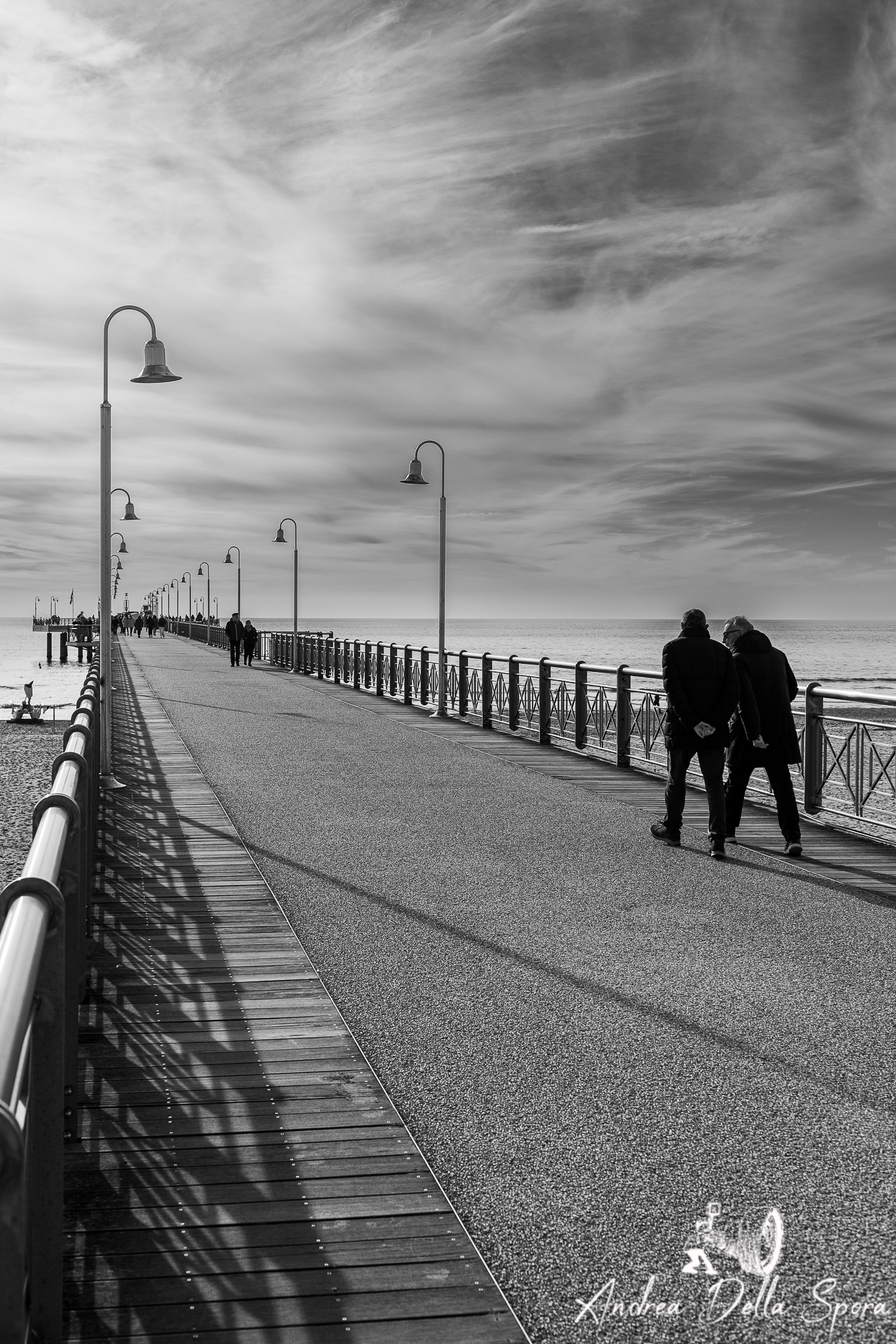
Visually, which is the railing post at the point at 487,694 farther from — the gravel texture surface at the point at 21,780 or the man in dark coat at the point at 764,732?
the man in dark coat at the point at 764,732

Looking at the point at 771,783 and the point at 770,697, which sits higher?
the point at 770,697

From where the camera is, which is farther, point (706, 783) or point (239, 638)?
point (239, 638)

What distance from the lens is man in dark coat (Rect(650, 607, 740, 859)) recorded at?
904cm

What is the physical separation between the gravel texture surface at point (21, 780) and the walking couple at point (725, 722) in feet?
15.6

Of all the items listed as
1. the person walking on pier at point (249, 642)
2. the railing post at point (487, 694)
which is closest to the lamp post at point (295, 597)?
the person walking on pier at point (249, 642)

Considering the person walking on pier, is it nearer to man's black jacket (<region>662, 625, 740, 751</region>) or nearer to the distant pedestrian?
the distant pedestrian

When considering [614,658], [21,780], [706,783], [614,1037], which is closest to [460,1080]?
[614,1037]

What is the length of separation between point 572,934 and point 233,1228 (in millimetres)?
3468

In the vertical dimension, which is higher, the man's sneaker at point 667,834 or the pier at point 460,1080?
the man's sneaker at point 667,834

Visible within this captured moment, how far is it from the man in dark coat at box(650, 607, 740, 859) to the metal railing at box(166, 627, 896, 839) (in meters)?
1.09

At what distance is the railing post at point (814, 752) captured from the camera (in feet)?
33.8

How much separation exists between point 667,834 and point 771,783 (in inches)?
34.3

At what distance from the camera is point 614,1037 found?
488cm

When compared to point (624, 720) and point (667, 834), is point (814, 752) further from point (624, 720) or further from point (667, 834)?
point (624, 720)
